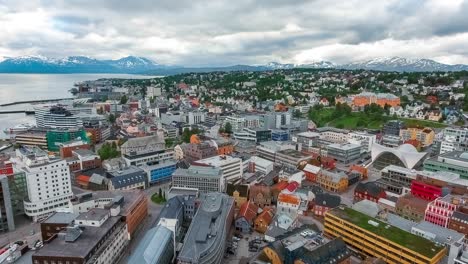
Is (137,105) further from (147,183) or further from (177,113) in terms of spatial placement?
(147,183)

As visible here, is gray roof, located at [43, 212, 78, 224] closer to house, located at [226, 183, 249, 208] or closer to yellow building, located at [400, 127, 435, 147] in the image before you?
house, located at [226, 183, 249, 208]

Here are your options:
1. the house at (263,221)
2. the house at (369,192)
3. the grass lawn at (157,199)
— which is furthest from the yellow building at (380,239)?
the grass lawn at (157,199)

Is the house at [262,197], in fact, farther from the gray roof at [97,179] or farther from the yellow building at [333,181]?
the gray roof at [97,179]

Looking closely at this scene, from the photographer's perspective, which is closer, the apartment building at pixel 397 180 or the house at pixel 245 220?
the house at pixel 245 220

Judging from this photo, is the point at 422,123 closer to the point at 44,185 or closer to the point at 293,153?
the point at 293,153

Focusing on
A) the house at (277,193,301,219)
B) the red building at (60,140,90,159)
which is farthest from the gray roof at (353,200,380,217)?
the red building at (60,140,90,159)

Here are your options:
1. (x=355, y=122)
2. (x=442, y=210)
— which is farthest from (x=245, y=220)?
(x=355, y=122)
